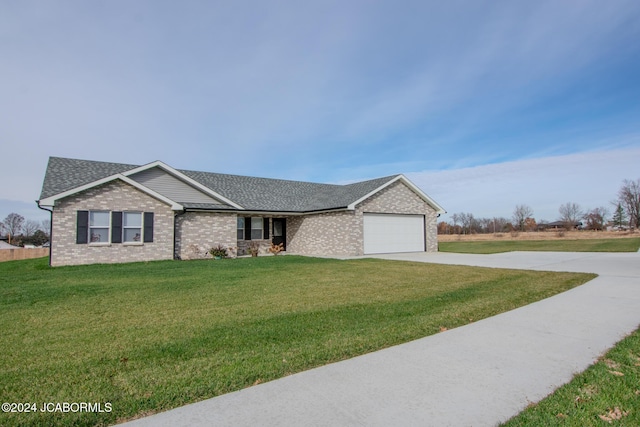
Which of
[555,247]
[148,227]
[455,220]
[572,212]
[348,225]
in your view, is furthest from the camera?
[572,212]

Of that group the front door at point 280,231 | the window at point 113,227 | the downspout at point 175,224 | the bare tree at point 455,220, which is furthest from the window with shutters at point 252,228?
the bare tree at point 455,220

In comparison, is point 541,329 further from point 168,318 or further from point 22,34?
point 22,34

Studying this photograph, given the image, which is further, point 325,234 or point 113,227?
point 325,234

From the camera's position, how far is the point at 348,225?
63.8 feet

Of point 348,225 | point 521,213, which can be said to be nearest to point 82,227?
point 348,225

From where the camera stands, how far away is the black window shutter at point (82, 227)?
14922 millimetres

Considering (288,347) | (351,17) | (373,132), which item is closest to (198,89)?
(351,17)

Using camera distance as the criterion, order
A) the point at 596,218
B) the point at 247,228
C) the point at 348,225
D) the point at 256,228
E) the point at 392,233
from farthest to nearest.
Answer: the point at 596,218 < the point at 256,228 < the point at 392,233 < the point at 247,228 < the point at 348,225

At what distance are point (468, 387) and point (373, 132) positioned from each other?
60.4 feet

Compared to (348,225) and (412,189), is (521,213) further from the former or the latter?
(348,225)

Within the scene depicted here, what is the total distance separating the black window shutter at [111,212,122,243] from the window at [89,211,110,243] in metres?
0.21

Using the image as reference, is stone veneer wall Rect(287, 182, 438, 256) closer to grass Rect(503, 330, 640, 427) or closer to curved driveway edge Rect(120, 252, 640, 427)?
curved driveway edge Rect(120, 252, 640, 427)

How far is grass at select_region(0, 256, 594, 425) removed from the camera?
127 inches

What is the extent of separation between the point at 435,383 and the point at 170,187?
1794 cm
